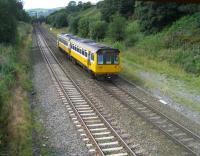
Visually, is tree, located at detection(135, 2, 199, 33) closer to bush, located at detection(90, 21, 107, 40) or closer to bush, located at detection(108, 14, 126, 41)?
bush, located at detection(108, 14, 126, 41)

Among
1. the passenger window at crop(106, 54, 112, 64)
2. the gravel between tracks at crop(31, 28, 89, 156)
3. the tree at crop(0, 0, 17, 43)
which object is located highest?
the tree at crop(0, 0, 17, 43)

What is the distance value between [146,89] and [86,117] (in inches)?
290

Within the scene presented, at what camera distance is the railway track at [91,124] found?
12727 millimetres

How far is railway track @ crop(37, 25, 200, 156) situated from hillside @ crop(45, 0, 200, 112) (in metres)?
2.00

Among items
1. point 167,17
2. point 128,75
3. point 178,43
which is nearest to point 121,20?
point 167,17

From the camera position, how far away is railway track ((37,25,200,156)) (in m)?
13.5

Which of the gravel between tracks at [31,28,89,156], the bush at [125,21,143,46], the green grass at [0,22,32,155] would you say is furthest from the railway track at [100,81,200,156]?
the bush at [125,21,143,46]

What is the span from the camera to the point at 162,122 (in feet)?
52.6

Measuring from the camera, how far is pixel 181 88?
2256cm

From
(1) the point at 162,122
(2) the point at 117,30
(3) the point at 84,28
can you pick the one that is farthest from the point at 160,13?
(3) the point at 84,28

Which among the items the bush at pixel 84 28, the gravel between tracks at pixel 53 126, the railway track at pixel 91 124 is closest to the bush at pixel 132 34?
the bush at pixel 84 28

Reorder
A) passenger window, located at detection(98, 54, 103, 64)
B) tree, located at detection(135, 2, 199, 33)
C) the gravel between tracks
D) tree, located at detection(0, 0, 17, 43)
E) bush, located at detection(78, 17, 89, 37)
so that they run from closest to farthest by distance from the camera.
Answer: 1. the gravel between tracks
2. passenger window, located at detection(98, 54, 103, 64)
3. tree, located at detection(0, 0, 17, 43)
4. tree, located at detection(135, 2, 199, 33)
5. bush, located at detection(78, 17, 89, 37)

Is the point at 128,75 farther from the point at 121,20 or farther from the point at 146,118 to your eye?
the point at 121,20

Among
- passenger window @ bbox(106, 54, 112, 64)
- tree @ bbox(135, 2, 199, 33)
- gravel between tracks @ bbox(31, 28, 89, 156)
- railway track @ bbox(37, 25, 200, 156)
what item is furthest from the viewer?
tree @ bbox(135, 2, 199, 33)
